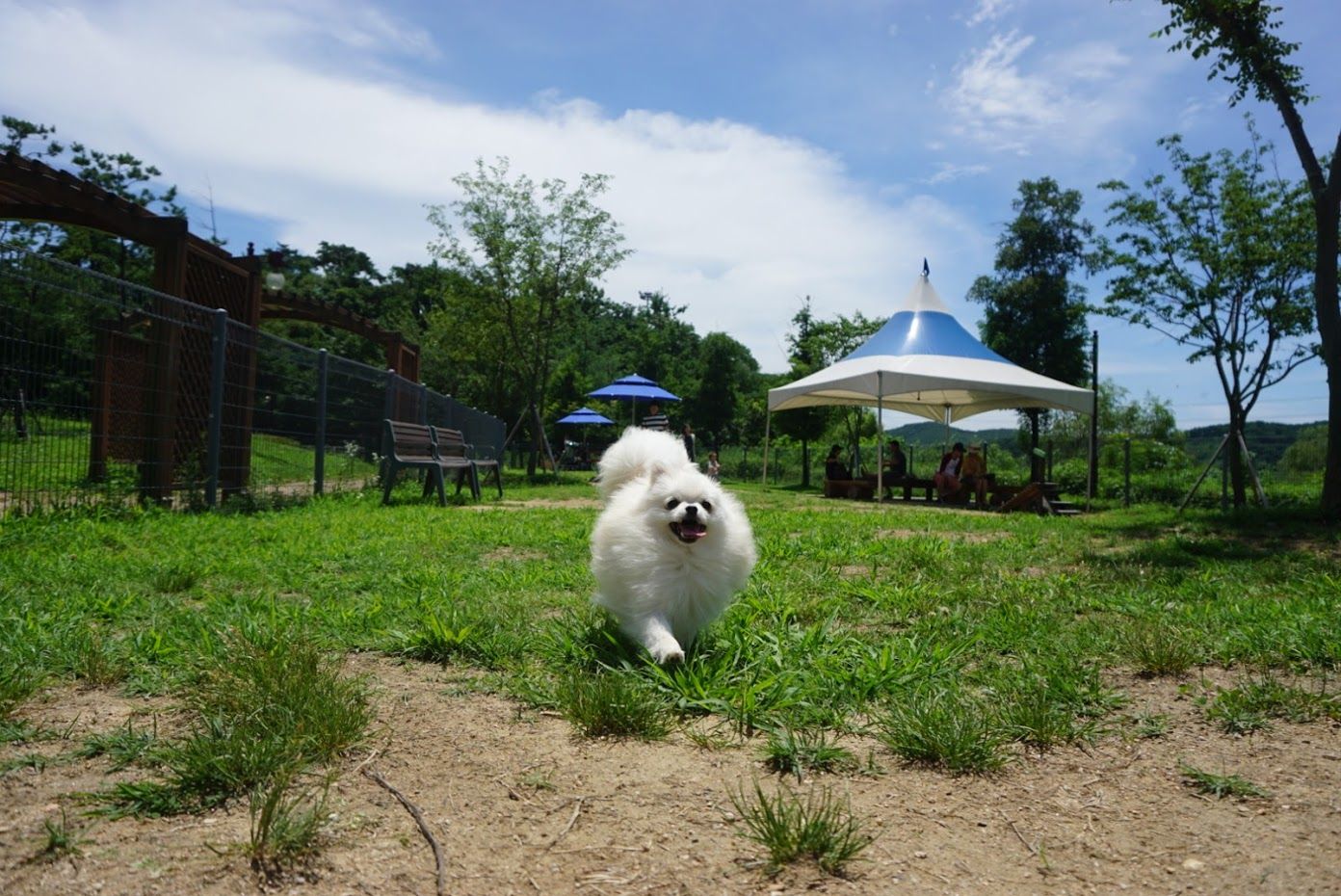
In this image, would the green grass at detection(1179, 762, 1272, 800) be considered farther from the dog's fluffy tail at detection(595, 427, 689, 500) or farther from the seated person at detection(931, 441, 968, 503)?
the seated person at detection(931, 441, 968, 503)

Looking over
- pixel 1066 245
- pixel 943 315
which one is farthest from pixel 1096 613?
pixel 1066 245

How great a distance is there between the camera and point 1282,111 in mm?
9641

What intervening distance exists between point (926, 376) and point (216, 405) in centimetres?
1199

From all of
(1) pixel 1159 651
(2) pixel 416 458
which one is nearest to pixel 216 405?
(2) pixel 416 458

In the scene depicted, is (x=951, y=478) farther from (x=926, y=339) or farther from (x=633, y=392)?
(x=633, y=392)

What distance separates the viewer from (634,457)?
4164 millimetres

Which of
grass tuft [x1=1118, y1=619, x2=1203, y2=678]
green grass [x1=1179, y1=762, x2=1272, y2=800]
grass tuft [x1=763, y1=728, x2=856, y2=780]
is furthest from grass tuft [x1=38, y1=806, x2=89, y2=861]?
grass tuft [x1=1118, y1=619, x2=1203, y2=678]

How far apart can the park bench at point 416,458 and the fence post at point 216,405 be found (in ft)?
6.83

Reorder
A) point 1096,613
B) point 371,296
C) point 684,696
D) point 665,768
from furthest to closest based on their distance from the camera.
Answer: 1. point 371,296
2. point 1096,613
3. point 684,696
4. point 665,768

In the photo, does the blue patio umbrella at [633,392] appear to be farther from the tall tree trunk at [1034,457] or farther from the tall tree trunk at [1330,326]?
the tall tree trunk at [1330,326]

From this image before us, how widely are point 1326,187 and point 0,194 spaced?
1434cm

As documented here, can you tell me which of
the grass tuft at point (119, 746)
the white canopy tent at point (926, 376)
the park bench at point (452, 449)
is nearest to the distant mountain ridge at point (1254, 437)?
the white canopy tent at point (926, 376)

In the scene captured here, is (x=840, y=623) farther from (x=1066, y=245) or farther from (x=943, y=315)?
(x=1066, y=245)

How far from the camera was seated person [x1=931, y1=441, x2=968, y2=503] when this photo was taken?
16766 millimetres
